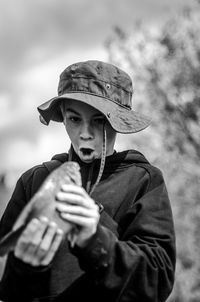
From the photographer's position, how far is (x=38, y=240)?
7.89 ft

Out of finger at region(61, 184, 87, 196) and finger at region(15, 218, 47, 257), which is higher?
finger at region(61, 184, 87, 196)

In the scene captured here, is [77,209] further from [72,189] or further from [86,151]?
[86,151]

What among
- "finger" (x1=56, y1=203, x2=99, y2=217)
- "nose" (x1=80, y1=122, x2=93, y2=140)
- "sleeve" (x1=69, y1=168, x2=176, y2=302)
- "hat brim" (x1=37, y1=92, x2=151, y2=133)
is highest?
"hat brim" (x1=37, y1=92, x2=151, y2=133)

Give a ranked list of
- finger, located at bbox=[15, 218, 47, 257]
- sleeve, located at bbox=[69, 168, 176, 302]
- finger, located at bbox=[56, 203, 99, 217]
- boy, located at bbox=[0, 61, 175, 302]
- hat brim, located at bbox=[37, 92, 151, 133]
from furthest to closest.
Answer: hat brim, located at bbox=[37, 92, 151, 133] < sleeve, located at bbox=[69, 168, 176, 302] < boy, located at bbox=[0, 61, 175, 302] < finger, located at bbox=[56, 203, 99, 217] < finger, located at bbox=[15, 218, 47, 257]

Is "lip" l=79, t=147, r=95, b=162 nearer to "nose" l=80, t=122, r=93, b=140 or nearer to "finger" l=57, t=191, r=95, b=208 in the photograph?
"nose" l=80, t=122, r=93, b=140

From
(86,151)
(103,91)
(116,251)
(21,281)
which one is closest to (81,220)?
(116,251)

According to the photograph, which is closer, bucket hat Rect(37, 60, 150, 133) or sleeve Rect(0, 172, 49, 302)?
sleeve Rect(0, 172, 49, 302)

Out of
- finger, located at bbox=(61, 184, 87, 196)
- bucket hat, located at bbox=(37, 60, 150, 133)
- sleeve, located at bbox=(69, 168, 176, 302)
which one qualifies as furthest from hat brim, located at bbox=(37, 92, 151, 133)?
finger, located at bbox=(61, 184, 87, 196)

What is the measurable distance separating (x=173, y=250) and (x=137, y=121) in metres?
0.70

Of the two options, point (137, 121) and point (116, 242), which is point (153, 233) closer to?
point (116, 242)

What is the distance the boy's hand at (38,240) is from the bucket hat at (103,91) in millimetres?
898

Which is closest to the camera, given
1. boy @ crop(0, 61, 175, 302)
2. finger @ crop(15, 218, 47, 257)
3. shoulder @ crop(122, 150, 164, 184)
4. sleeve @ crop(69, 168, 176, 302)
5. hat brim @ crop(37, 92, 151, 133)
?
finger @ crop(15, 218, 47, 257)

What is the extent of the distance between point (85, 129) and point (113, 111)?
6.7 inches

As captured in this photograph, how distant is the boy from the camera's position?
8.72 ft
